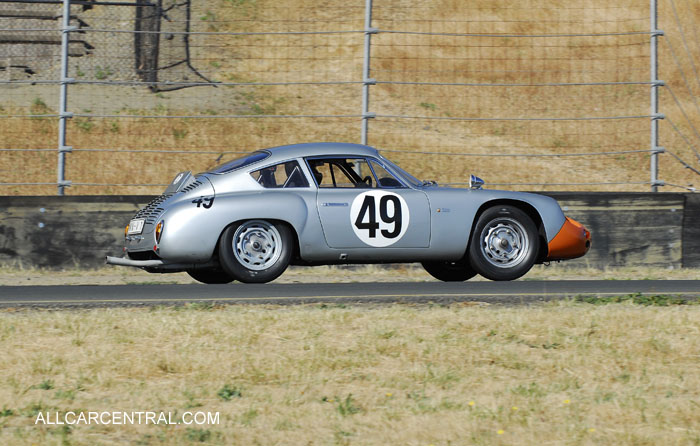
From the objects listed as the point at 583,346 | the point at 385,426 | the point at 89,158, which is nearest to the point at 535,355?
the point at 583,346

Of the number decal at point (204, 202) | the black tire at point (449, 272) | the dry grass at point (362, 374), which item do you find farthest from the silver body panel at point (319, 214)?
the dry grass at point (362, 374)

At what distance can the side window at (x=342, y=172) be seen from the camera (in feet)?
30.6

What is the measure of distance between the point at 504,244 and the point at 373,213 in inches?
54.2

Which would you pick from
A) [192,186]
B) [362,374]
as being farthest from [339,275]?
[362,374]

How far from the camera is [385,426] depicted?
177 inches

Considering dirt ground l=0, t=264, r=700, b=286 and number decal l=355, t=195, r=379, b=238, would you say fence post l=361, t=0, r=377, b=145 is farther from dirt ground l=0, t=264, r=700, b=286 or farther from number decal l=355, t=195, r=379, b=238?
number decal l=355, t=195, r=379, b=238

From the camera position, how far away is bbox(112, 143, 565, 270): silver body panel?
867cm

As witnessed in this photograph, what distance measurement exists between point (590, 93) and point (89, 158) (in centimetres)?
1515

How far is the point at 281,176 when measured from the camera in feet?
30.1

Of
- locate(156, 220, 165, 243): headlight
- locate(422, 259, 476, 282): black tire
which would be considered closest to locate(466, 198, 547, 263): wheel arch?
locate(422, 259, 476, 282): black tire

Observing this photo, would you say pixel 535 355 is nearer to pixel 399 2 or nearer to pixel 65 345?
pixel 65 345

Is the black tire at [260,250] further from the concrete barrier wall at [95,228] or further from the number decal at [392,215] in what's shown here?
the concrete barrier wall at [95,228]

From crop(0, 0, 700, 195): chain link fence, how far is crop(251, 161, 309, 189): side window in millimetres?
10001

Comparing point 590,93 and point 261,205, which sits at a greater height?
point 590,93
